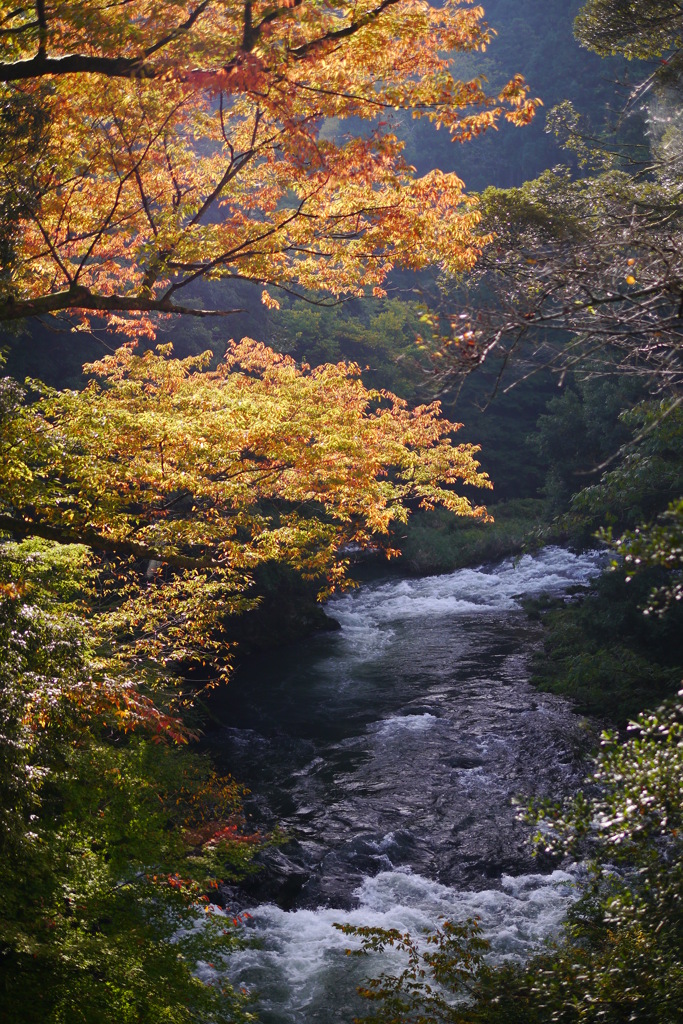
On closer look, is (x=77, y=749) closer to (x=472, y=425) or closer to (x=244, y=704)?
(x=244, y=704)

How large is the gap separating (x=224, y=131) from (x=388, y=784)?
26.4 feet

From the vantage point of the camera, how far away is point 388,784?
962cm

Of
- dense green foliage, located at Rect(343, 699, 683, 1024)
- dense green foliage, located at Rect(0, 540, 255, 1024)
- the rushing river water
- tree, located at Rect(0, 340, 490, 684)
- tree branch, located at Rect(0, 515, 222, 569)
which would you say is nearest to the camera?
dense green foliage, located at Rect(343, 699, 683, 1024)

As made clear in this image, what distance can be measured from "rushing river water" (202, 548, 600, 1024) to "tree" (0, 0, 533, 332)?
231 inches

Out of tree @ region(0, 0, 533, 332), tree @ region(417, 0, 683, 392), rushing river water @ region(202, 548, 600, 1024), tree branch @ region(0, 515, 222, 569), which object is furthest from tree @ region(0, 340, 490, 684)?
tree @ region(417, 0, 683, 392)

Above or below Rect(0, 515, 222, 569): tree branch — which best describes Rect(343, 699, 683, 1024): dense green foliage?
below

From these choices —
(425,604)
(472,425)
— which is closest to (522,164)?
(472,425)

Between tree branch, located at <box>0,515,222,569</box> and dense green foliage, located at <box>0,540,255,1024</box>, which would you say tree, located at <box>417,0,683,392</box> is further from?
tree branch, located at <box>0,515,222,569</box>

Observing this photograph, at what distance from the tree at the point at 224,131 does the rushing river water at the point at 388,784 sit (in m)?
5.87

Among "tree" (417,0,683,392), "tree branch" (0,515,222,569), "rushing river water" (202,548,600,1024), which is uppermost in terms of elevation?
"tree" (417,0,683,392)

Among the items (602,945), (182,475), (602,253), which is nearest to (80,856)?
(182,475)

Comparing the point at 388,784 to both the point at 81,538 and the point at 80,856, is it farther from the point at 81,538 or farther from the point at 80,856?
the point at 81,538

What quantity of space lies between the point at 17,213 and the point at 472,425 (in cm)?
2358

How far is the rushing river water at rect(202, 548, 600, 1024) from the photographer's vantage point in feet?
22.0
